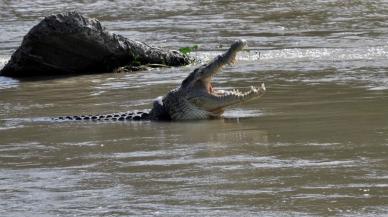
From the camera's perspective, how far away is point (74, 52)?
1280cm

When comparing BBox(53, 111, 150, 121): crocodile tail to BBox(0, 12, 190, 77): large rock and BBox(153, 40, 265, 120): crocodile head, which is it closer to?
BBox(153, 40, 265, 120): crocodile head

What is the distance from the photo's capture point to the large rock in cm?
1266

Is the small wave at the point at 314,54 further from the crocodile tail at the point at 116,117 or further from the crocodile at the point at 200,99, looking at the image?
the crocodile tail at the point at 116,117

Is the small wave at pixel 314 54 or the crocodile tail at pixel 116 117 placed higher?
the crocodile tail at pixel 116 117

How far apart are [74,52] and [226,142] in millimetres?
6047

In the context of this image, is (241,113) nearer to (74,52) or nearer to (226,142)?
(226,142)

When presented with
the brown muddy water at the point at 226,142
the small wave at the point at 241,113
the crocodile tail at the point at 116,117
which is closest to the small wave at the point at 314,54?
the brown muddy water at the point at 226,142

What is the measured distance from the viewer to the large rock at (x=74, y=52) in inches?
499

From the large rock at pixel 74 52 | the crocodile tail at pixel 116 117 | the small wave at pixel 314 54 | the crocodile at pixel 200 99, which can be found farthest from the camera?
the large rock at pixel 74 52

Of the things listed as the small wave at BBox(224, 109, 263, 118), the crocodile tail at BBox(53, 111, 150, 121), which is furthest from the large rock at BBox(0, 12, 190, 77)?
the crocodile tail at BBox(53, 111, 150, 121)

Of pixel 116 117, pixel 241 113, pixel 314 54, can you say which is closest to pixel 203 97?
pixel 241 113

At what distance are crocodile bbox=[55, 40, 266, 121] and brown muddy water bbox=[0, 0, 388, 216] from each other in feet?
0.58

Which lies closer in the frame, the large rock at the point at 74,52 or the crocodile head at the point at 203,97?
the crocodile head at the point at 203,97

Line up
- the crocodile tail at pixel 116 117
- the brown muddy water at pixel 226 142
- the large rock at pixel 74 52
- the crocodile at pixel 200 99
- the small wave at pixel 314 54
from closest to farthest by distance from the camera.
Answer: the brown muddy water at pixel 226 142 → the crocodile tail at pixel 116 117 → the crocodile at pixel 200 99 → the small wave at pixel 314 54 → the large rock at pixel 74 52
